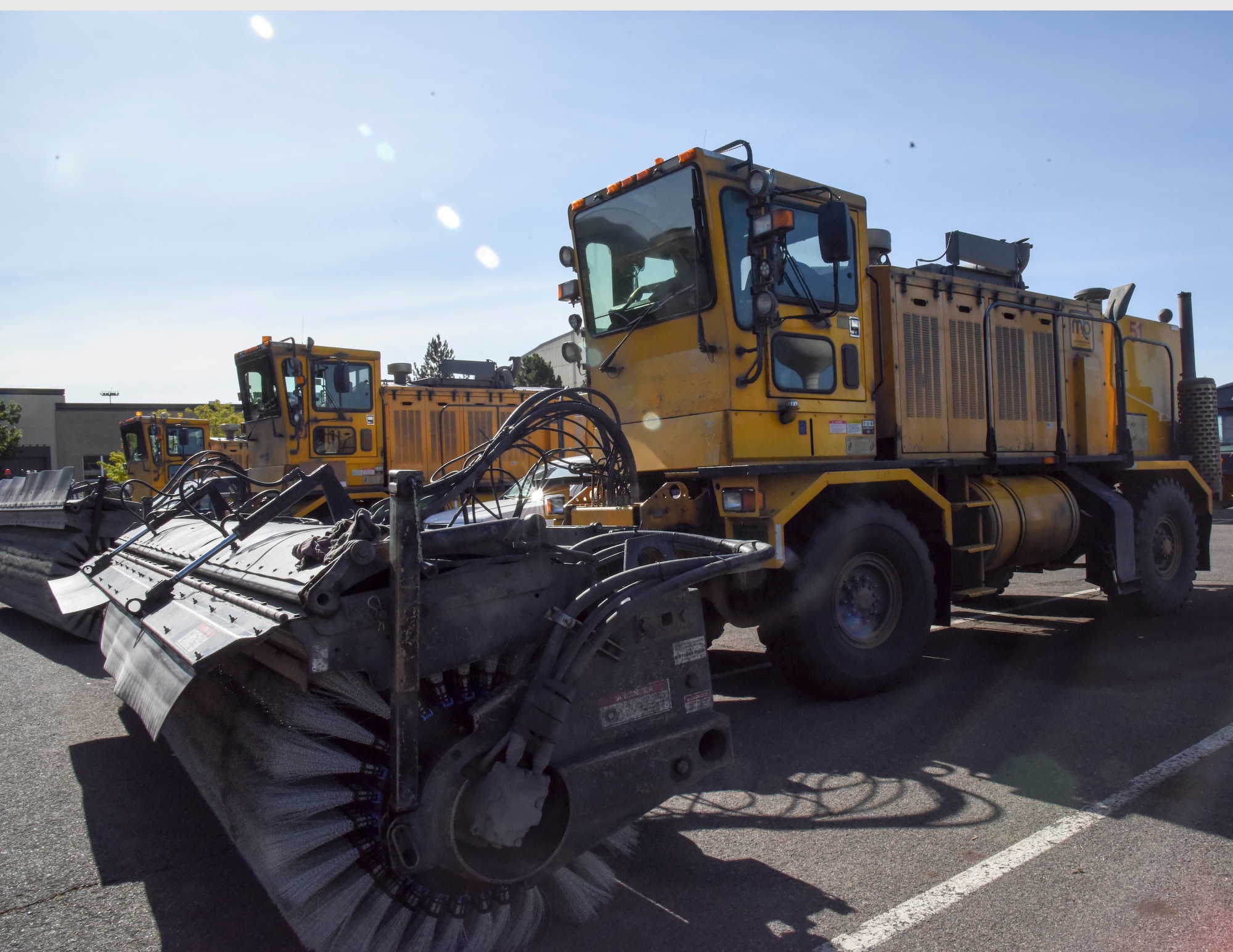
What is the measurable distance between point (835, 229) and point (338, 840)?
4095 mm

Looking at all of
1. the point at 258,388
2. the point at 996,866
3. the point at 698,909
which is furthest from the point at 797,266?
the point at 258,388

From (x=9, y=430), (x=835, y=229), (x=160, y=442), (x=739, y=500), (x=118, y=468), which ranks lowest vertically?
(x=739, y=500)

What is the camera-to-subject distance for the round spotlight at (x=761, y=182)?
5.15 metres

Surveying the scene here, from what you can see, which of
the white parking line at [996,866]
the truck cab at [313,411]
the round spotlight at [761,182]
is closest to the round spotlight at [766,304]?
the round spotlight at [761,182]

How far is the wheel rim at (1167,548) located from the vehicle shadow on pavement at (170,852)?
827cm

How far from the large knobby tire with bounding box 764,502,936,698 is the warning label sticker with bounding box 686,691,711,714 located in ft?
6.65

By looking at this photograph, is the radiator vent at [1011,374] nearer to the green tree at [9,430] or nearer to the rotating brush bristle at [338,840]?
the rotating brush bristle at [338,840]

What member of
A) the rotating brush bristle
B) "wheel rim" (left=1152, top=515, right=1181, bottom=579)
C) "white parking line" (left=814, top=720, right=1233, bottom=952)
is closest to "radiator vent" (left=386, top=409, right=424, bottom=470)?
"wheel rim" (left=1152, top=515, right=1181, bottom=579)

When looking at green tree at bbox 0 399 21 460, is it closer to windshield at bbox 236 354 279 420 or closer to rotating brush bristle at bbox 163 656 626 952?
windshield at bbox 236 354 279 420

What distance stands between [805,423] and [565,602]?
2999mm

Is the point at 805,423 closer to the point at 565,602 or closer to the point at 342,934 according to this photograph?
the point at 565,602

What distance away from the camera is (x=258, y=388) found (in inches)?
450

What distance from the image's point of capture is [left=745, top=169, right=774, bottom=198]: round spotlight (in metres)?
5.15

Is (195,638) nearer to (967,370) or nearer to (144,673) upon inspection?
(144,673)
